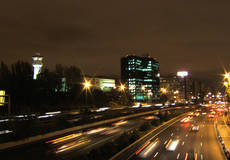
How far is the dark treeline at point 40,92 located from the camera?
63.2m

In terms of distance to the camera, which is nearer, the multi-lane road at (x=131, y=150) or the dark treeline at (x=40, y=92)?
the multi-lane road at (x=131, y=150)

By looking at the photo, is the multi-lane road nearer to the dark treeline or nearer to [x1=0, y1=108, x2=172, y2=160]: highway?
[x1=0, y1=108, x2=172, y2=160]: highway

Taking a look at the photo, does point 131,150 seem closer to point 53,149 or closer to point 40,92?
point 53,149

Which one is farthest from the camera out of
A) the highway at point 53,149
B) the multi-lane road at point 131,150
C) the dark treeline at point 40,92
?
the dark treeline at point 40,92

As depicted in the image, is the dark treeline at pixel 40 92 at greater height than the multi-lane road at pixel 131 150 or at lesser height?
greater

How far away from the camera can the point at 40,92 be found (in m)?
71.6

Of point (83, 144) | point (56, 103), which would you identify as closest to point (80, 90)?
point (56, 103)

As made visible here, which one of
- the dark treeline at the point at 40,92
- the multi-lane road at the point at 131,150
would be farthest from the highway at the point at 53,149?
the dark treeline at the point at 40,92

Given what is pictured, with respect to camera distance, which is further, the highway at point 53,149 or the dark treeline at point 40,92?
the dark treeline at point 40,92

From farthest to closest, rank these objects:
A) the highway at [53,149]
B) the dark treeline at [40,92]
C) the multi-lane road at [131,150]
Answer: the dark treeline at [40,92], the multi-lane road at [131,150], the highway at [53,149]

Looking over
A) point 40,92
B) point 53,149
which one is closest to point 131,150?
point 53,149

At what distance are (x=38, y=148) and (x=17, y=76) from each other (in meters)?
50.2

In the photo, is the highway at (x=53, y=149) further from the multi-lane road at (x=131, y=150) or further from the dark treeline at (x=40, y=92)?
the dark treeline at (x=40, y=92)

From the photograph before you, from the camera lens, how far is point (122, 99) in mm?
100500
